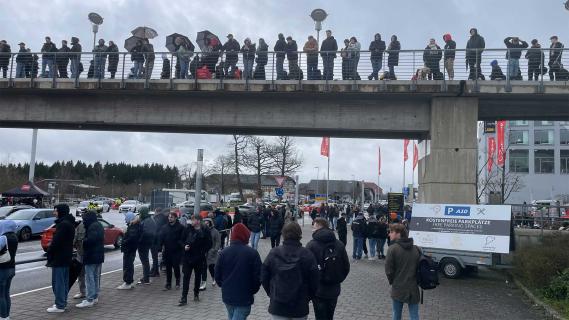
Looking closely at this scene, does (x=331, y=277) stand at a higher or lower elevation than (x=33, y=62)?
lower

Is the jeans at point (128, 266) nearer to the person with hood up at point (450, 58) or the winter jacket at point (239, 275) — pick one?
the winter jacket at point (239, 275)

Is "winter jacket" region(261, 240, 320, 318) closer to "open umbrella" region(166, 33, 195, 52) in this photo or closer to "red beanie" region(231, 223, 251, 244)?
"red beanie" region(231, 223, 251, 244)

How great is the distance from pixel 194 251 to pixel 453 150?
33.2 feet

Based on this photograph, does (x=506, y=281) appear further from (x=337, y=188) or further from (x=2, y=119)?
(x=337, y=188)

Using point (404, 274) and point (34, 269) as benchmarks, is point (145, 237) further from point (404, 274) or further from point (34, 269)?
point (404, 274)

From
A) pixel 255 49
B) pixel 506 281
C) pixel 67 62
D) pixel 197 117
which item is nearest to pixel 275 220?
pixel 197 117

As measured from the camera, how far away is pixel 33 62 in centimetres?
1862

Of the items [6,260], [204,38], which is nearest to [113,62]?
[204,38]

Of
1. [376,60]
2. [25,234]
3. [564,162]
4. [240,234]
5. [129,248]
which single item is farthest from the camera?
[564,162]

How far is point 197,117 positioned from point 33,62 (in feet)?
21.0

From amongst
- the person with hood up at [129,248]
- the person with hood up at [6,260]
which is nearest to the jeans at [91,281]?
the person with hood up at [129,248]

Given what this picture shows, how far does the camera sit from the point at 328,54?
1748cm

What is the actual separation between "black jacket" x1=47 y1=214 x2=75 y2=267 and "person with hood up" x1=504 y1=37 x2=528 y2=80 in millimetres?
13734

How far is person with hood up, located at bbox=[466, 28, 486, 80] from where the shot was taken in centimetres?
1641
